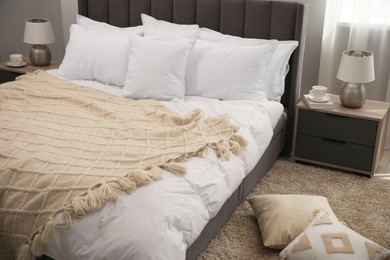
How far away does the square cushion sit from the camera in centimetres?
261

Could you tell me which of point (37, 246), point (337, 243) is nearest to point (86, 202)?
point (37, 246)

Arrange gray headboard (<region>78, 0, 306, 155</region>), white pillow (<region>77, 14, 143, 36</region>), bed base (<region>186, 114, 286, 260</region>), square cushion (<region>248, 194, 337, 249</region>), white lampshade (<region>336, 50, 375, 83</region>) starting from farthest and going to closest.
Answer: white pillow (<region>77, 14, 143, 36</region>)
gray headboard (<region>78, 0, 306, 155</region>)
white lampshade (<region>336, 50, 375, 83</region>)
square cushion (<region>248, 194, 337, 249</region>)
bed base (<region>186, 114, 286, 260</region>)

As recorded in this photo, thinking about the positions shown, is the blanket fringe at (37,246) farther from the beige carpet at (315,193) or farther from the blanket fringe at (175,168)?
the beige carpet at (315,193)

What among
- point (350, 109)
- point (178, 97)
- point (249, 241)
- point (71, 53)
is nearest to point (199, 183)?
point (249, 241)

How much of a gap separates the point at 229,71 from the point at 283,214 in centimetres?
103

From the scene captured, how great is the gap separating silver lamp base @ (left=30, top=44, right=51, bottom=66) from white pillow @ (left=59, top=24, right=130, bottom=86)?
0.56 metres

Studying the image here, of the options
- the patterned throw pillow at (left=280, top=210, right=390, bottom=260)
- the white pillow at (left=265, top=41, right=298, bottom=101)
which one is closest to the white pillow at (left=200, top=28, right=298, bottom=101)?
the white pillow at (left=265, top=41, right=298, bottom=101)

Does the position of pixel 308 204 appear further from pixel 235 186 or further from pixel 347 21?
pixel 347 21

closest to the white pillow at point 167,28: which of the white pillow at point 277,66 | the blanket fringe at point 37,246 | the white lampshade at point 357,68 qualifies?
the white pillow at point 277,66

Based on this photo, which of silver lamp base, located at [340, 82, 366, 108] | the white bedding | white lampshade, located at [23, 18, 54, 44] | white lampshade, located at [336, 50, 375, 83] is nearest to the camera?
the white bedding

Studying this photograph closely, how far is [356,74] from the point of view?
3.27 m

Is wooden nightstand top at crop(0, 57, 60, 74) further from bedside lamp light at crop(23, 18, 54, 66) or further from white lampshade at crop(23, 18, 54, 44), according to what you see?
white lampshade at crop(23, 18, 54, 44)

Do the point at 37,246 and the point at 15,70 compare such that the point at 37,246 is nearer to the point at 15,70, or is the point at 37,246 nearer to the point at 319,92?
the point at 319,92

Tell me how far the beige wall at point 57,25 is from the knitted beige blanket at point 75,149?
1.24 metres
